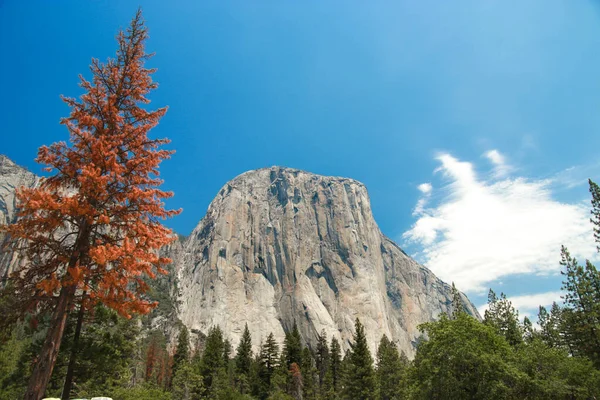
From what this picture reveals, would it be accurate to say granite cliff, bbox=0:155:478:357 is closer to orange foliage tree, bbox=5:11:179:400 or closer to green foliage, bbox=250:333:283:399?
green foliage, bbox=250:333:283:399

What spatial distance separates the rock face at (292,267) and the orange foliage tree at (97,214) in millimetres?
123697

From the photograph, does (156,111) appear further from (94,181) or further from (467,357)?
(467,357)

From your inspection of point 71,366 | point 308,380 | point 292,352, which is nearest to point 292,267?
point 292,352

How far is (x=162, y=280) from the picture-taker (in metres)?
162

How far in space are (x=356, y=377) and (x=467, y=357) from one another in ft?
82.1

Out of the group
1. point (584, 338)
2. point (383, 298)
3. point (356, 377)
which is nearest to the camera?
point (584, 338)

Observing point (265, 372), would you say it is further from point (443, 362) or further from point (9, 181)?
point (9, 181)

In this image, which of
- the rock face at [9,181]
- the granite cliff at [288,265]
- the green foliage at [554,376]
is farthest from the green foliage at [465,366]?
the rock face at [9,181]

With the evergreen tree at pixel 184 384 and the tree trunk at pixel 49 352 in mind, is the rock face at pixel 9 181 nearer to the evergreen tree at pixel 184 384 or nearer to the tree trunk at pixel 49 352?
the evergreen tree at pixel 184 384

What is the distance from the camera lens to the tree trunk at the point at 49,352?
10.2 metres

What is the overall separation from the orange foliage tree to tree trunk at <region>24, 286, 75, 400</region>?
2cm

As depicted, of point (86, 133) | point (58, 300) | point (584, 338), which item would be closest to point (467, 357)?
point (58, 300)

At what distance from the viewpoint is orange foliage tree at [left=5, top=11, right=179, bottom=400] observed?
426 inches

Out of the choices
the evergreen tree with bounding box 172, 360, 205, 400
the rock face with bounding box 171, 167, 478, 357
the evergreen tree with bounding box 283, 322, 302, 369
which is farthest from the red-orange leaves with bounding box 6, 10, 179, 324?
the rock face with bounding box 171, 167, 478, 357
